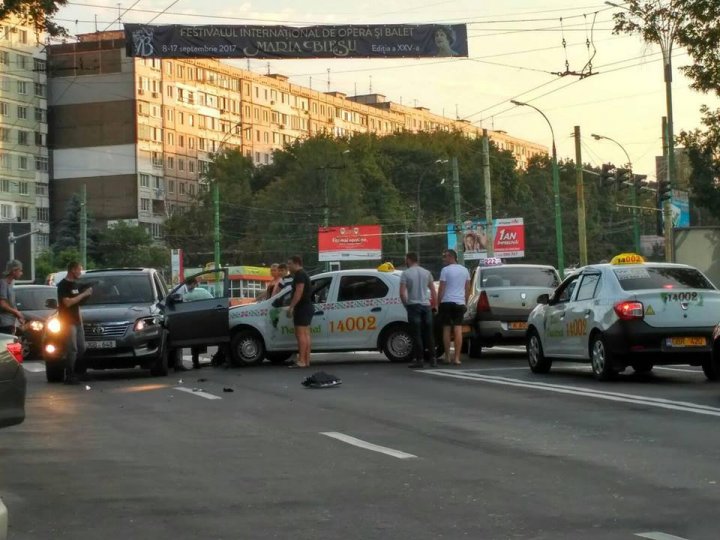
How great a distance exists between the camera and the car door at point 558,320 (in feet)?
65.5

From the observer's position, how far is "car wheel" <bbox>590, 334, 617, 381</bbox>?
18.4 meters

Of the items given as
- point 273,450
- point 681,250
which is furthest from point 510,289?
point 273,450

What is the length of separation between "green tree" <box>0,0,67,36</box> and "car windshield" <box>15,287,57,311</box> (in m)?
13.0

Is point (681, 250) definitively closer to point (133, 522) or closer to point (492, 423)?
point (492, 423)

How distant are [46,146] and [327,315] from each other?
329 ft

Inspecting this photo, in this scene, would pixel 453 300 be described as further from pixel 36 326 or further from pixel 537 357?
pixel 36 326

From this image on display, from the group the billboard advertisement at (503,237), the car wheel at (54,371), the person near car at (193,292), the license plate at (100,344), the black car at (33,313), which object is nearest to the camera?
the car wheel at (54,371)

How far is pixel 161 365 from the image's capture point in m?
22.3

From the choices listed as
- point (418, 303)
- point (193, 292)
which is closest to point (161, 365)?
point (193, 292)

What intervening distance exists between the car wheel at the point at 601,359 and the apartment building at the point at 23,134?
101 meters

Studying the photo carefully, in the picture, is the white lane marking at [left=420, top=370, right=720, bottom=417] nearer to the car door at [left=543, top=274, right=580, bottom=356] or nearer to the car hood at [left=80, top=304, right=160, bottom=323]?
the car door at [left=543, top=274, right=580, bottom=356]

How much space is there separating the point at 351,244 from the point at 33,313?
233 ft

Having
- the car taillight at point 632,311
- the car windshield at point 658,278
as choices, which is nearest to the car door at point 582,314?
the car windshield at point 658,278

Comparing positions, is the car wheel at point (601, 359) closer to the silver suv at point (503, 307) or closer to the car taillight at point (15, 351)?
the silver suv at point (503, 307)
